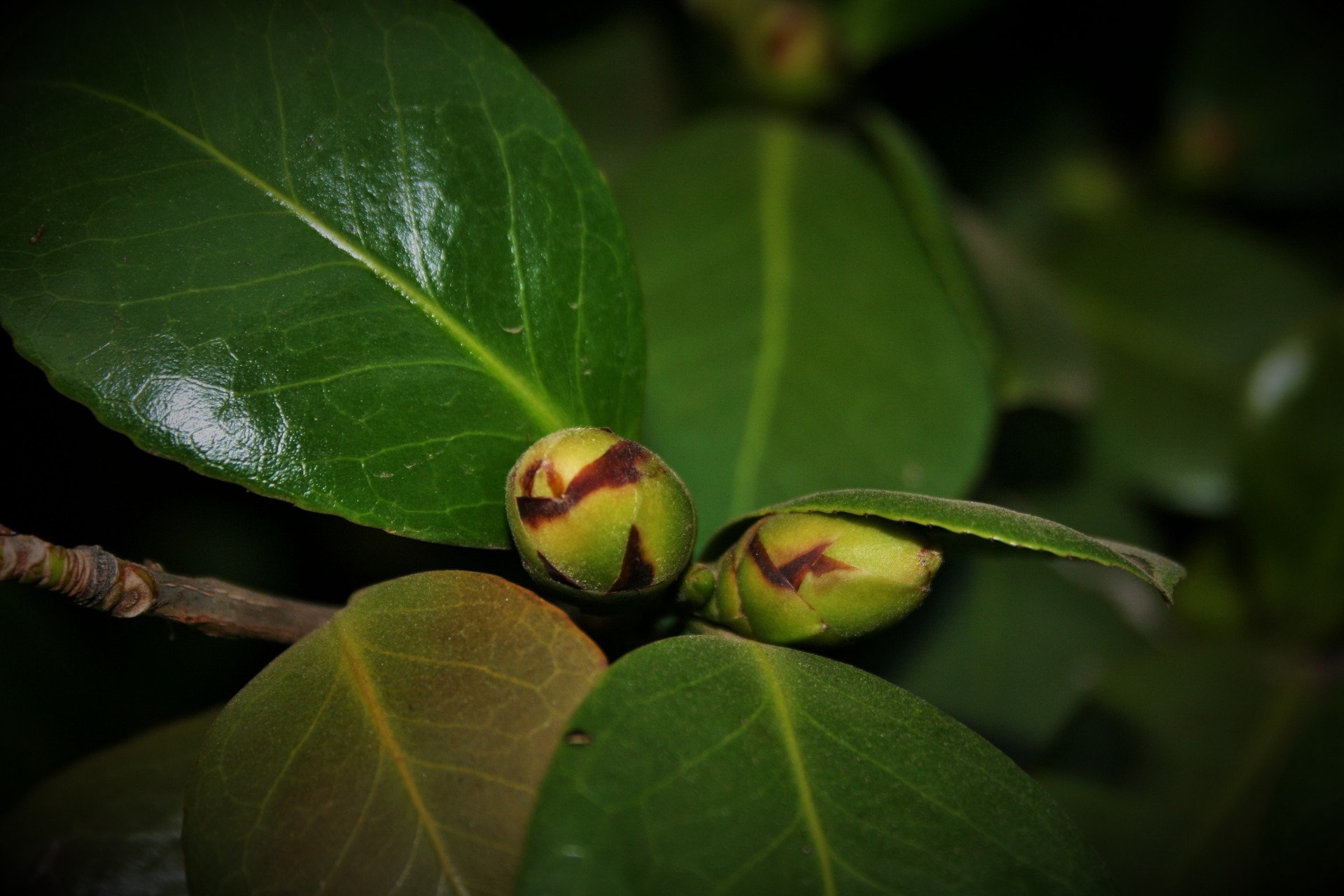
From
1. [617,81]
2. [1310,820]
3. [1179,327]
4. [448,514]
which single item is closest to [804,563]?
[448,514]

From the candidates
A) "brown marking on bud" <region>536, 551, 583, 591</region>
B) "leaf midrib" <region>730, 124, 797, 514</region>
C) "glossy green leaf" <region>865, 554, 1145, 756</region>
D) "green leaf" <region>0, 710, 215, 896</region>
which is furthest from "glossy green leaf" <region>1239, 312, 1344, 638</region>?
"green leaf" <region>0, 710, 215, 896</region>

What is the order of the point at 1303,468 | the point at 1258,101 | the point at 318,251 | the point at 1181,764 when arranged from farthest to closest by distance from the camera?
the point at 1258,101 < the point at 1303,468 < the point at 1181,764 < the point at 318,251

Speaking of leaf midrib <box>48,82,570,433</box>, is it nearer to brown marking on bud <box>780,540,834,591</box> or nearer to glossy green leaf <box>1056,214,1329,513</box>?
brown marking on bud <box>780,540,834,591</box>

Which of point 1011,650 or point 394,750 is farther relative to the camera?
point 1011,650

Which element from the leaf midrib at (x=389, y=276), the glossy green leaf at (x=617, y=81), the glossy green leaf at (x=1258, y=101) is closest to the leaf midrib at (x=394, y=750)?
the leaf midrib at (x=389, y=276)

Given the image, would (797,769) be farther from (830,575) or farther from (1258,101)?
(1258,101)

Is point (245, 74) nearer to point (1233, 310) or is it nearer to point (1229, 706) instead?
point (1229, 706)
